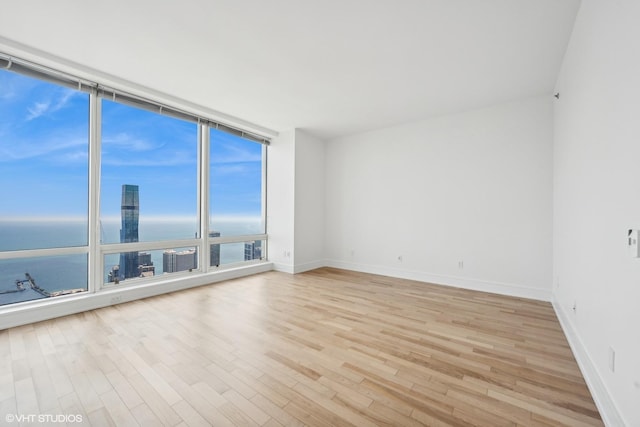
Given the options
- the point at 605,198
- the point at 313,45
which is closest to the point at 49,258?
the point at 313,45

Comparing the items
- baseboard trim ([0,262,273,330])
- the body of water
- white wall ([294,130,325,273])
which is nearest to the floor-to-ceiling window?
the body of water

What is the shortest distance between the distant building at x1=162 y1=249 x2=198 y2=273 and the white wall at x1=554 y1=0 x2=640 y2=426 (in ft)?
15.2

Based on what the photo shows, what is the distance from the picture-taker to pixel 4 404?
150 centimetres

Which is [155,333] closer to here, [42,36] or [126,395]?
[126,395]

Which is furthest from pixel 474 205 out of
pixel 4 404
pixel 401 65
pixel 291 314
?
pixel 4 404

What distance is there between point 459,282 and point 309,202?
3065 mm

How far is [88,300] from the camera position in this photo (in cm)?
298

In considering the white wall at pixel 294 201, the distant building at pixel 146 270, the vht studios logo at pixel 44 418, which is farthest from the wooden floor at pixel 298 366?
the white wall at pixel 294 201

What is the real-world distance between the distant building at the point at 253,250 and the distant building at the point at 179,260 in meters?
0.98

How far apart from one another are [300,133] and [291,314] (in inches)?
139

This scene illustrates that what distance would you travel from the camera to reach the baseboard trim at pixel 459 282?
348 cm

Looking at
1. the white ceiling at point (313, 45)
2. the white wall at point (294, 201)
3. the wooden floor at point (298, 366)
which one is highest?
the white ceiling at point (313, 45)

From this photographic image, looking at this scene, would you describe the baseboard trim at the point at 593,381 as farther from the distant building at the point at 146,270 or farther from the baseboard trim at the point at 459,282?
the distant building at the point at 146,270

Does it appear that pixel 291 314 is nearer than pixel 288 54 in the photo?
No
